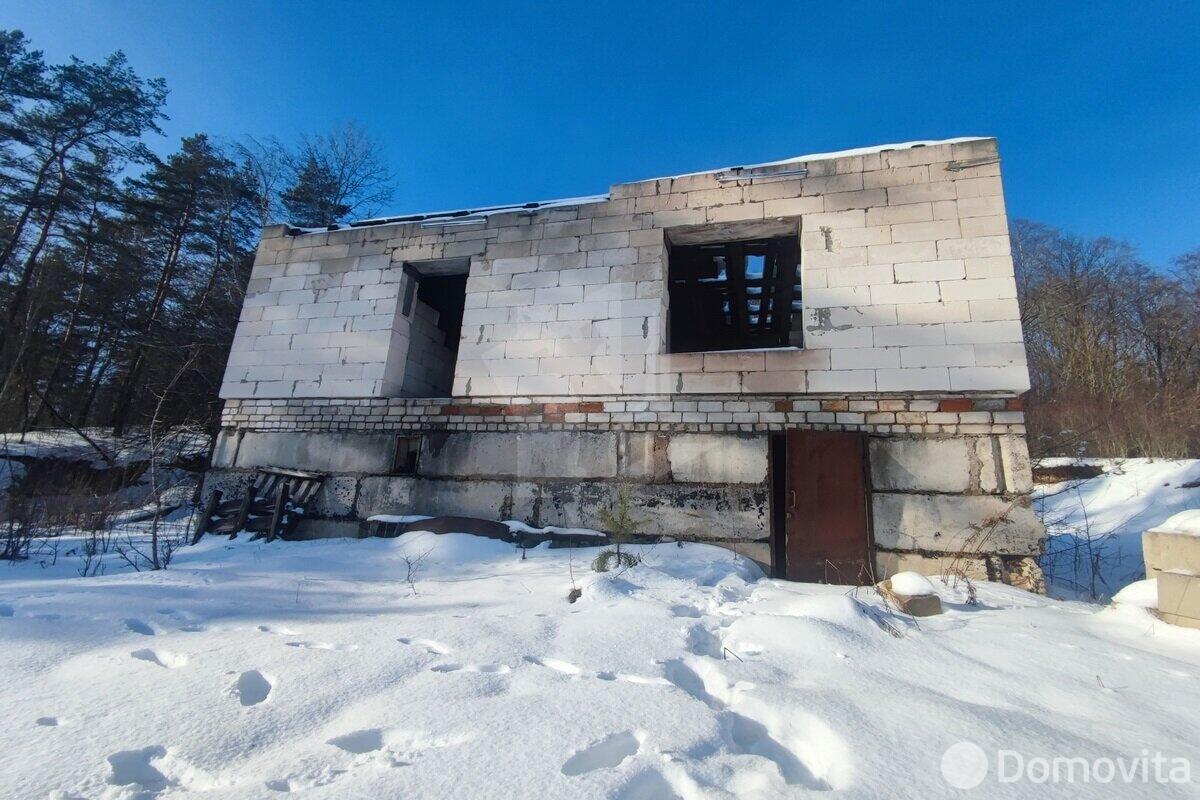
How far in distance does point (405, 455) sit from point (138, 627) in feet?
13.3

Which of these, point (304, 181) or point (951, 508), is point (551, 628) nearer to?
point (951, 508)

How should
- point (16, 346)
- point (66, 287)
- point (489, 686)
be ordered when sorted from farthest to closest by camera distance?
1. point (66, 287)
2. point (16, 346)
3. point (489, 686)

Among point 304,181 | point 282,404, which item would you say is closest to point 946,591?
point 282,404

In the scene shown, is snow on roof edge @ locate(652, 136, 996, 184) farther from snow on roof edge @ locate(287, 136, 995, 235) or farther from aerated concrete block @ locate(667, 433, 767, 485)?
aerated concrete block @ locate(667, 433, 767, 485)

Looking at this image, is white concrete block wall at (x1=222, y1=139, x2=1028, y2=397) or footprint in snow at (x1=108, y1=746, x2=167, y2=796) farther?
white concrete block wall at (x1=222, y1=139, x2=1028, y2=397)

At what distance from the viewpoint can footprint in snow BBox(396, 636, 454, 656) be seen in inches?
91.3

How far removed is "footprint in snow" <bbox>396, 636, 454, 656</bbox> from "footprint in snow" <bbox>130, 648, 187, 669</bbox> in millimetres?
838

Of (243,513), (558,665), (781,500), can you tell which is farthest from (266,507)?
(781,500)

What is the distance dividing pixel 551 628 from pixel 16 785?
6.32 ft

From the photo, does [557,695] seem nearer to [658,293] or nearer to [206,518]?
[658,293]

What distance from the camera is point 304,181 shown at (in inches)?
670

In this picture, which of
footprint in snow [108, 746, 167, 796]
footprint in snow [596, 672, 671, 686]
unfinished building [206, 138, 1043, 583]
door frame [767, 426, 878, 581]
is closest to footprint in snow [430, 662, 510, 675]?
footprint in snow [596, 672, 671, 686]

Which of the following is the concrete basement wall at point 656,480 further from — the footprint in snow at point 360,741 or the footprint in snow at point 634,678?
the footprint in snow at point 360,741

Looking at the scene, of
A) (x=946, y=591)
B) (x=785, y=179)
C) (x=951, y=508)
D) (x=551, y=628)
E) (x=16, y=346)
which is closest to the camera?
(x=551, y=628)
